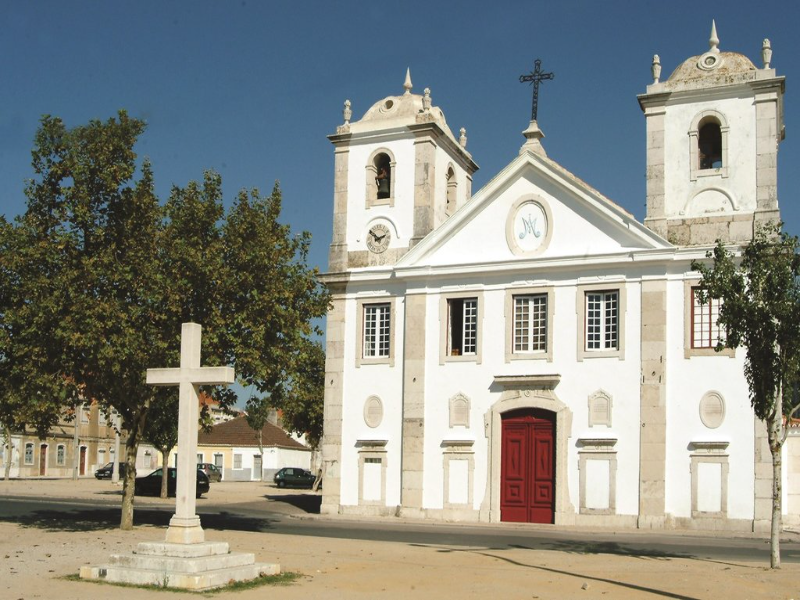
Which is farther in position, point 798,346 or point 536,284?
point 536,284

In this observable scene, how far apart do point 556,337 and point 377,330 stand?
5140 millimetres

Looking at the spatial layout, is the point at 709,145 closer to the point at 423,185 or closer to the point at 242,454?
the point at 423,185

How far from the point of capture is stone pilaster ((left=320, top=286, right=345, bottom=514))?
27062 mm

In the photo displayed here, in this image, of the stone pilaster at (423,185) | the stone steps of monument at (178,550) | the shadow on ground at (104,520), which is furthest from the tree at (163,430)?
the stone steps of monument at (178,550)

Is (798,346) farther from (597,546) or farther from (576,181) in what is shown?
(576,181)

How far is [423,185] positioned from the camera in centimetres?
2786

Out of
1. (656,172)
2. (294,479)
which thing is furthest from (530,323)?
(294,479)

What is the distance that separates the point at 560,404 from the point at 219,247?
32.0 feet

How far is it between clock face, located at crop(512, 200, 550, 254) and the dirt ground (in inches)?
387

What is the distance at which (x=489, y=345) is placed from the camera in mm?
25781

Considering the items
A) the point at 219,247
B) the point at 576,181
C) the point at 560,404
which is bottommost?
the point at 560,404

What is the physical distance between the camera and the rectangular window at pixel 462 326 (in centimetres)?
2622

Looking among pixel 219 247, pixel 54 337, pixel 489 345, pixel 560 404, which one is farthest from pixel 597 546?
pixel 54 337

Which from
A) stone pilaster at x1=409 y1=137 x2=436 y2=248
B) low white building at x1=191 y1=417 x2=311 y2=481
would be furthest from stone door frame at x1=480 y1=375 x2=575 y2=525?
low white building at x1=191 y1=417 x2=311 y2=481
